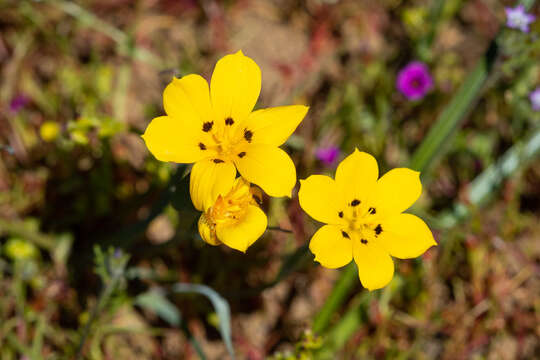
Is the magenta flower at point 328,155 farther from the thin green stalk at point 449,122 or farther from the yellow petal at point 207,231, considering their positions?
the yellow petal at point 207,231

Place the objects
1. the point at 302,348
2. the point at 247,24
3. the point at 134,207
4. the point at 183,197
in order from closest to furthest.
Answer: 1. the point at 183,197
2. the point at 302,348
3. the point at 134,207
4. the point at 247,24

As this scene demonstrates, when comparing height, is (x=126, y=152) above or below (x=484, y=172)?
below

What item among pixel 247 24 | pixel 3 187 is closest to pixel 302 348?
pixel 3 187

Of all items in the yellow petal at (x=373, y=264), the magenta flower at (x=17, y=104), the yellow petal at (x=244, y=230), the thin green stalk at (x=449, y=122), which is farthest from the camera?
the magenta flower at (x=17, y=104)

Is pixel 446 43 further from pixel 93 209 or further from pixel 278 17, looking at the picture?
pixel 93 209

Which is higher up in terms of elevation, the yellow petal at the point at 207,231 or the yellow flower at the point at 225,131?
the yellow flower at the point at 225,131

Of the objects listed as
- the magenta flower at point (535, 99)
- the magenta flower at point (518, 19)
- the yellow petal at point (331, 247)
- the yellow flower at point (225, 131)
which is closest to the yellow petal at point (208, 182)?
the yellow flower at point (225, 131)

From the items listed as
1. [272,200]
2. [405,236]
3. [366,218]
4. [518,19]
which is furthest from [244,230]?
[518,19]

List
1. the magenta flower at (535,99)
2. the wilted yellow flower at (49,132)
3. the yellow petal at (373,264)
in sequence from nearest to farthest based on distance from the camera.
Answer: the yellow petal at (373,264), the wilted yellow flower at (49,132), the magenta flower at (535,99)
